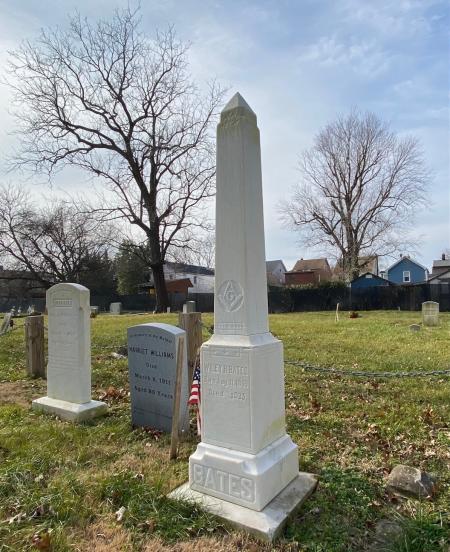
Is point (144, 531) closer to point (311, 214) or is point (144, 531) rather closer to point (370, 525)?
point (370, 525)

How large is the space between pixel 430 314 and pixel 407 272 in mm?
37505

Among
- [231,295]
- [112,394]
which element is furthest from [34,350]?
[231,295]

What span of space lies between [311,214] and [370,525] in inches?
1526

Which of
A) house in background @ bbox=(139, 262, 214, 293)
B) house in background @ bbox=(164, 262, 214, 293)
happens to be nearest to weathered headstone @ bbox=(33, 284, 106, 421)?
house in background @ bbox=(139, 262, 214, 293)

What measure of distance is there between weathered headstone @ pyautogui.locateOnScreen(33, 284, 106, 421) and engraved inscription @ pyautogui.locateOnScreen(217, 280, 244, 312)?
2.95 m

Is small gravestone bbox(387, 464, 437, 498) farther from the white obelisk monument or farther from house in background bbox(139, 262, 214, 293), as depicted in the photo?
house in background bbox(139, 262, 214, 293)

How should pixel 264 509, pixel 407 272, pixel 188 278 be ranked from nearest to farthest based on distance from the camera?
pixel 264 509
pixel 407 272
pixel 188 278

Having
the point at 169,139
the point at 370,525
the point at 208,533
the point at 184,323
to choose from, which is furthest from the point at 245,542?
the point at 169,139

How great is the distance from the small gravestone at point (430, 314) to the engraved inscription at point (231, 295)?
15434mm

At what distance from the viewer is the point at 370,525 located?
2844 mm

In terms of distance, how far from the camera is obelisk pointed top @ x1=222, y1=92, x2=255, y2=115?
3199 mm

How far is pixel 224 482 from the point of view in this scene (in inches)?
118

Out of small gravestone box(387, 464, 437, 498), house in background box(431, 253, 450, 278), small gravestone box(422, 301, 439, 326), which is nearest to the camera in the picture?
small gravestone box(387, 464, 437, 498)

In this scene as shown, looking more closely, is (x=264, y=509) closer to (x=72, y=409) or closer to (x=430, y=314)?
(x=72, y=409)
